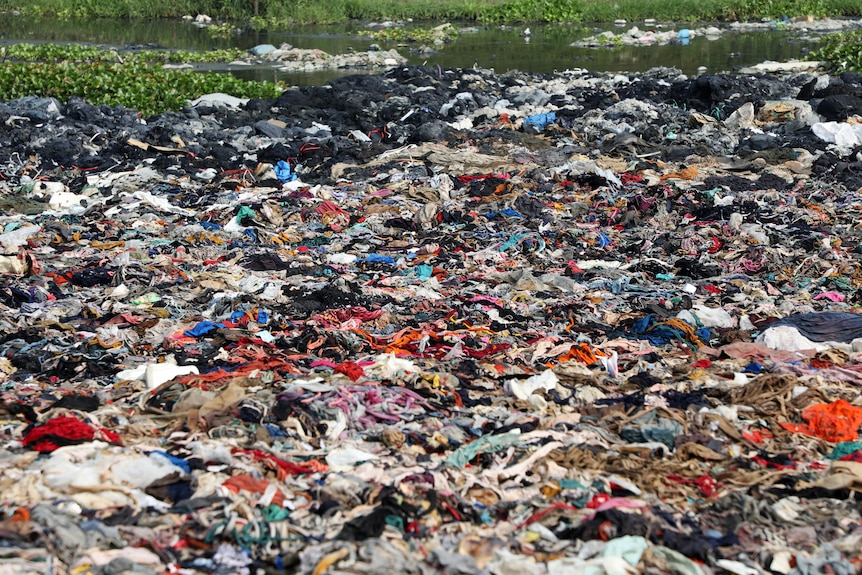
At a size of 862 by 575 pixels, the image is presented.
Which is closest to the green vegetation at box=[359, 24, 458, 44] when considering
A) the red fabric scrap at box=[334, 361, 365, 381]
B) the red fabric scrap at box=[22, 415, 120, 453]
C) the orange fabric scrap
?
the red fabric scrap at box=[334, 361, 365, 381]

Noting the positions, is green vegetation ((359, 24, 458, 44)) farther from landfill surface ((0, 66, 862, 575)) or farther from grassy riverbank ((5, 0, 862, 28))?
landfill surface ((0, 66, 862, 575))

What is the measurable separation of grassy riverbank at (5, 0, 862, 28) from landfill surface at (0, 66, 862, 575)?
20194 millimetres

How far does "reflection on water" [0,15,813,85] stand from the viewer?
2366 cm

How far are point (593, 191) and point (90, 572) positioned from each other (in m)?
8.28

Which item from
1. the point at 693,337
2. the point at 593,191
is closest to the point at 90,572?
the point at 693,337

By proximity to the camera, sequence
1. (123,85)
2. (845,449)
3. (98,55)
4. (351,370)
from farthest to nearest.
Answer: (98,55) → (123,85) → (351,370) → (845,449)

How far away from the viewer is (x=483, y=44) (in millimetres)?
28562

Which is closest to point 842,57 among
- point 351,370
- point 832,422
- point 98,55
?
point 832,422

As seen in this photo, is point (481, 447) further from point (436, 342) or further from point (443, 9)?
point (443, 9)

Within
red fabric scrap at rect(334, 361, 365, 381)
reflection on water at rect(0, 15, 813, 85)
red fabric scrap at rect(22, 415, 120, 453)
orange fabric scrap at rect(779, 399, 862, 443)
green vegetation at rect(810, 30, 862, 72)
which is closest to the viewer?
red fabric scrap at rect(22, 415, 120, 453)

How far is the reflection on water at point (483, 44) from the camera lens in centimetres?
2366

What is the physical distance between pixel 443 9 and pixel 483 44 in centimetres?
738

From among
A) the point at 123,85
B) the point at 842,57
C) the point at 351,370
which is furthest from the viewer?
the point at 842,57

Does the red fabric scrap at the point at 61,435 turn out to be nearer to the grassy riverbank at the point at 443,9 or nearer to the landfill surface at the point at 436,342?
the landfill surface at the point at 436,342
